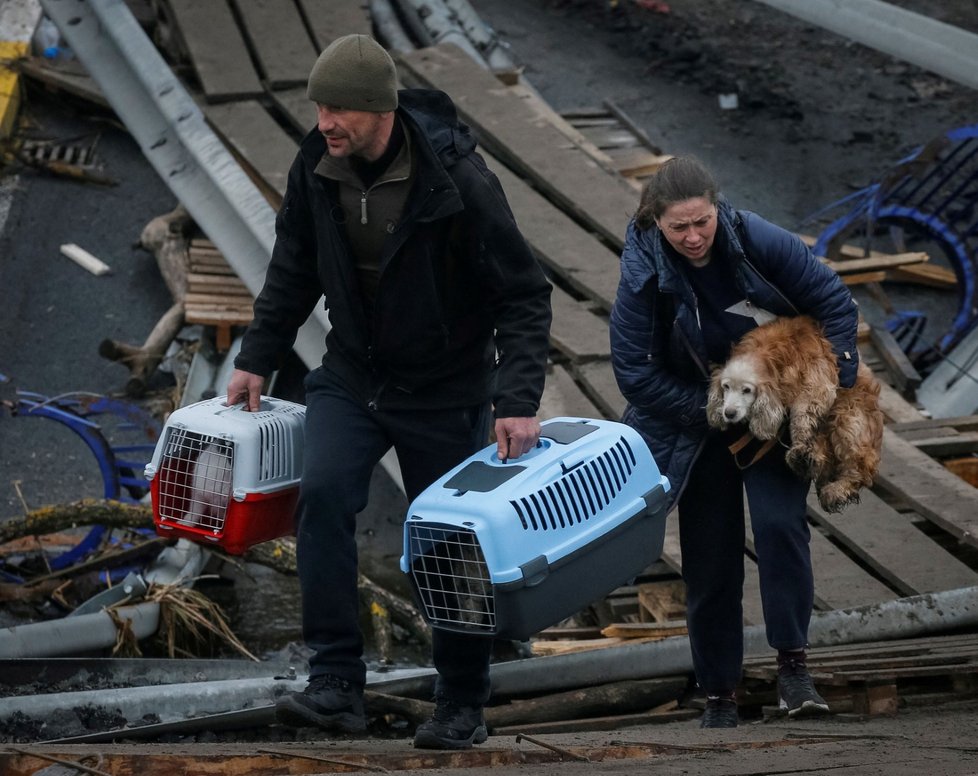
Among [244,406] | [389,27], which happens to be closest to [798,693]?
[244,406]

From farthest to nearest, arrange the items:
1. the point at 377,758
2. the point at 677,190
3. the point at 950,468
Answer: the point at 950,468 < the point at 677,190 < the point at 377,758

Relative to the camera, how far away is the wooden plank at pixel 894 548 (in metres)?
5.27

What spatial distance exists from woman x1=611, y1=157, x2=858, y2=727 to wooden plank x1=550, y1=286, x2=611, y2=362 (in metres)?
2.41

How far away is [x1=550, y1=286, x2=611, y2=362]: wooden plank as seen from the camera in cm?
668

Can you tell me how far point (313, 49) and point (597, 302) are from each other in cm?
344

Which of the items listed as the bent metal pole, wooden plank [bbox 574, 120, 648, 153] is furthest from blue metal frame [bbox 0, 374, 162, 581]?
wooden plank [bbox 574, 120, 648, 153]

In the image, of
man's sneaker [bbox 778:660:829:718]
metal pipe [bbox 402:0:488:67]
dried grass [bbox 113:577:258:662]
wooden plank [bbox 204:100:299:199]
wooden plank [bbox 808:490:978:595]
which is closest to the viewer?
man's sneaker [bbox 778:660:829:718]

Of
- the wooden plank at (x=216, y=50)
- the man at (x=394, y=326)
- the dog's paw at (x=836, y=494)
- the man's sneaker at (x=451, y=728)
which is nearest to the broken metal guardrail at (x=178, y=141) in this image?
the wooden plank at (x=216, y=50)

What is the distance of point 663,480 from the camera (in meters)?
3.83

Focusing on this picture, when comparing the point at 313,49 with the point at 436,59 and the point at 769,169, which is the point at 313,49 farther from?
the point at 769,169

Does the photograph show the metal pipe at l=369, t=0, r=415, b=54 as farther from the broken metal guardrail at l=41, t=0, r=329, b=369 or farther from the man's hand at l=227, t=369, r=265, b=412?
the man's hand at l=227, t=369, r=265, b=412

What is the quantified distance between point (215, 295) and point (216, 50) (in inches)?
74.1

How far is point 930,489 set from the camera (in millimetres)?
6035

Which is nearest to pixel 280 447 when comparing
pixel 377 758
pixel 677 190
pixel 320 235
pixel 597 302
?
pixel 320 235
